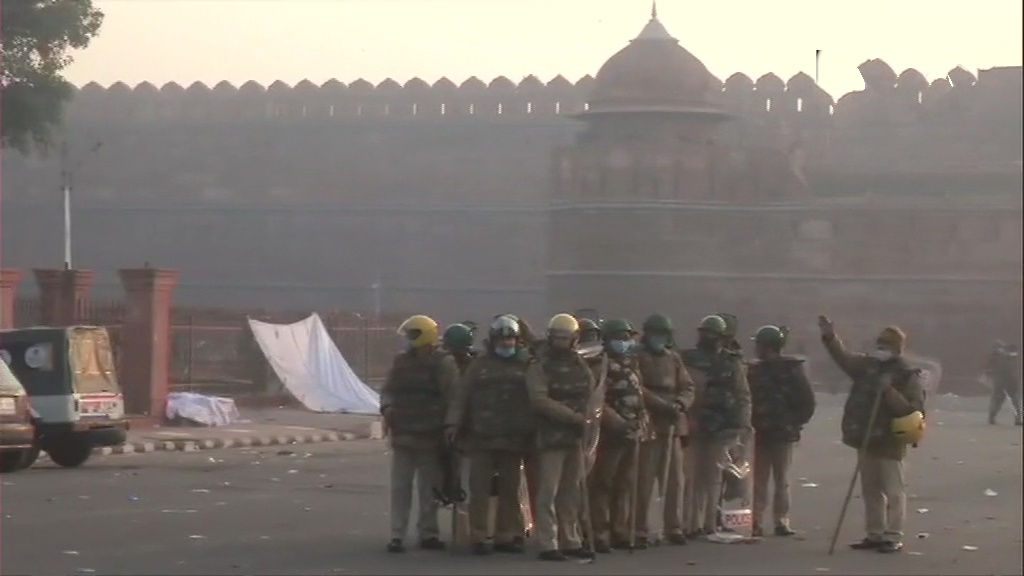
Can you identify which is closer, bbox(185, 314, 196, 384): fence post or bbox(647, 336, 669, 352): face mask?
bbox(647, 336, 669, 352): face mask

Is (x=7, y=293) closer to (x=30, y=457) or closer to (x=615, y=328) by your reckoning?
(x=30, y=457)

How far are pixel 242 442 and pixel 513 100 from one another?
25.7 meters

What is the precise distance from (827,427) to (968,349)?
42.3 feet

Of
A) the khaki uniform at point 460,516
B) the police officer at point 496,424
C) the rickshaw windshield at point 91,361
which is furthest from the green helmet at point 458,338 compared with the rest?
the rickshaw windshield at point 91,361

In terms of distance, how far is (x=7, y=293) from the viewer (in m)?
16.9

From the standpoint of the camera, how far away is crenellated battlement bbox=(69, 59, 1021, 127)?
3641cm

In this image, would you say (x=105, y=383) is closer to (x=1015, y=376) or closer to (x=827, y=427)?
(x=827, y=427)

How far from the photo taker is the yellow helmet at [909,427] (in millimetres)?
8914

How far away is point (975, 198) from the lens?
33625 millimetres

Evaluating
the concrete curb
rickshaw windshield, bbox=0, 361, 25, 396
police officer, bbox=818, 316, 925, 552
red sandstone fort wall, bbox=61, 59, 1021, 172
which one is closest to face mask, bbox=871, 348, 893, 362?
police officer, bbox=818, 316, 925, 552

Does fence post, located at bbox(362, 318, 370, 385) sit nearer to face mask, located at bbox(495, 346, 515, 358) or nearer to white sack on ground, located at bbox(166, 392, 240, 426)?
white sack on ground, located at bbox(166, 392, 240, 426)

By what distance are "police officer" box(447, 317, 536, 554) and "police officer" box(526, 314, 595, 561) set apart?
9 centimetres

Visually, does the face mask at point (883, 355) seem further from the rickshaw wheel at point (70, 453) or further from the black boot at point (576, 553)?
the rickshaw wheel at point (70, 453)

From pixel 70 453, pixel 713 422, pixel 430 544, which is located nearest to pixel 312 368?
pixel 70 453
